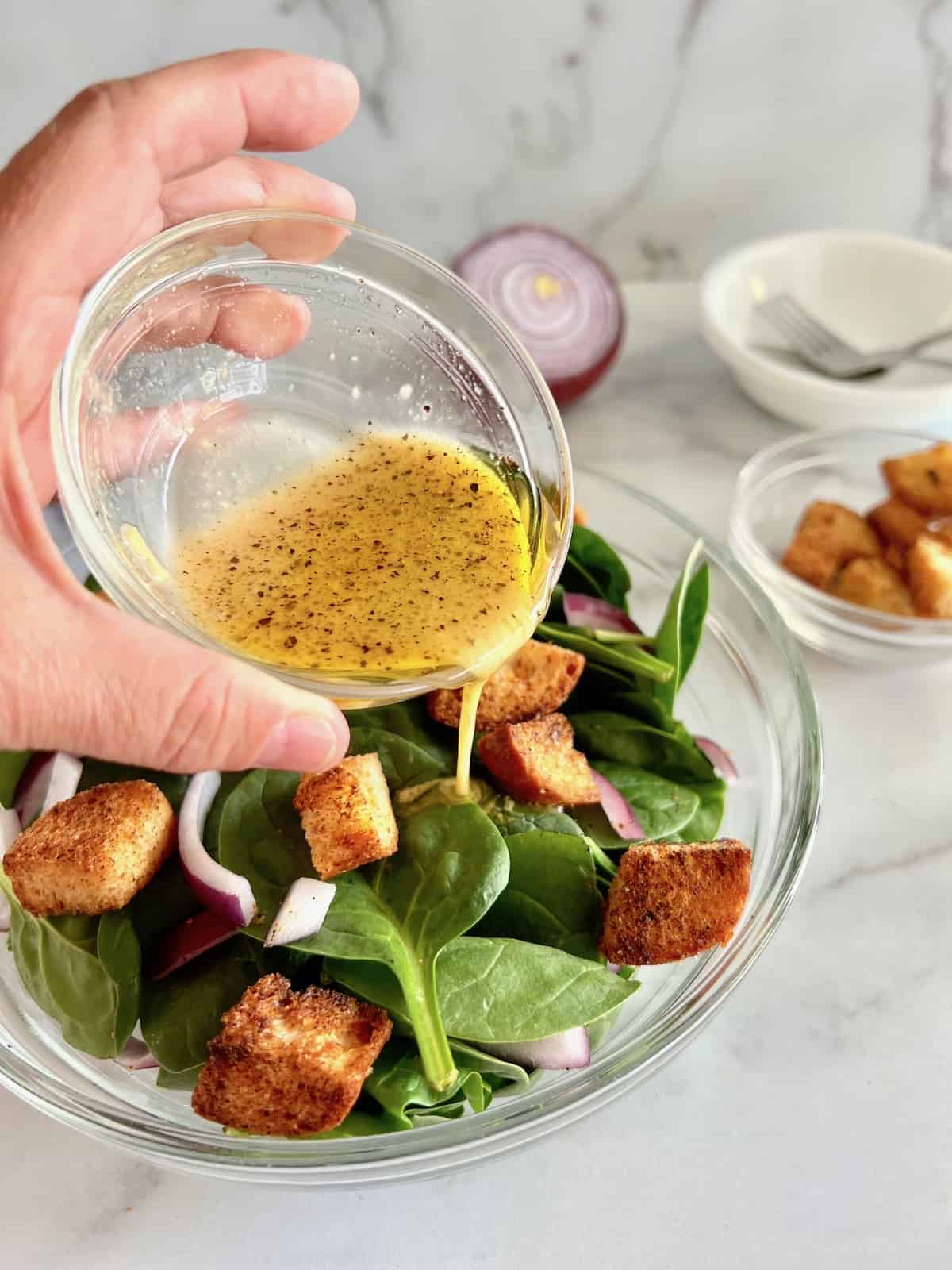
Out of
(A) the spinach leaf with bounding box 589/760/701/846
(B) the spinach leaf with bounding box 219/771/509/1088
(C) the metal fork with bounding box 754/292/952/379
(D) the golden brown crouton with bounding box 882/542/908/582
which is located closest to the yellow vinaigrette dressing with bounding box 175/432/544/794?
(B) the spinach leaf with bounding box 219/771/509/1088

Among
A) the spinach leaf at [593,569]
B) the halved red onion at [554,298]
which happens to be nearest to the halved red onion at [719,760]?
the spinach leaf at [593,569]

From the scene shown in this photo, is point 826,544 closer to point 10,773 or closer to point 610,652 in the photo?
point 610,652

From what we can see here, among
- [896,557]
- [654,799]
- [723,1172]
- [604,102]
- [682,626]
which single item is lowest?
[723,1172]

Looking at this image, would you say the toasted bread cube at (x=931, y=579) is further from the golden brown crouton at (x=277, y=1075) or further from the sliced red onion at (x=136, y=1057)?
the sliced red onion at (x=136, y=1057)

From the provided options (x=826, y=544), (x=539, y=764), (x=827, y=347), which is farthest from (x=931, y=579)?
(x=539, y=764)

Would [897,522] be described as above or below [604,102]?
below

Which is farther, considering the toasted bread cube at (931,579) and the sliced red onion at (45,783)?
the toasted bread cube at (931,579)

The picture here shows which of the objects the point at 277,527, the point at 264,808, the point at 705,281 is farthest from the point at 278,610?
the point at 705,281
